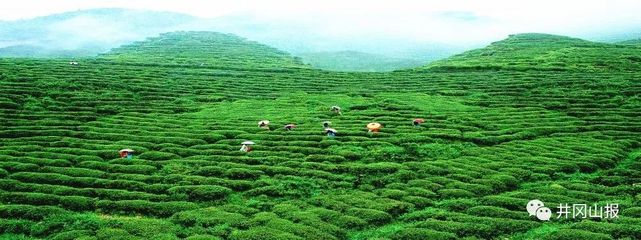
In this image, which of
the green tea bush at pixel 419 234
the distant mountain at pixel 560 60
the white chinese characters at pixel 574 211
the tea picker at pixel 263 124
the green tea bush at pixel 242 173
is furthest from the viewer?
the distant mountain at pixel 560 60

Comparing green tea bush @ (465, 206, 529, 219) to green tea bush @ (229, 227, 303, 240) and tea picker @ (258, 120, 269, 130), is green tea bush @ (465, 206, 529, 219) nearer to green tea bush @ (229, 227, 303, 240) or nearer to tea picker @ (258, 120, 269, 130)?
green tea bush @ (229, 227, 303, 240)

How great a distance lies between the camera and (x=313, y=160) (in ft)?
110

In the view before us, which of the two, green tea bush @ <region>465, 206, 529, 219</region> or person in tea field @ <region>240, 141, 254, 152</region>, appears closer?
green tea bush @ <region>465, 206, 529, 219</region>

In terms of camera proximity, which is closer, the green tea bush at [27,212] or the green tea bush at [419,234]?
the green tea bush at [419,234]

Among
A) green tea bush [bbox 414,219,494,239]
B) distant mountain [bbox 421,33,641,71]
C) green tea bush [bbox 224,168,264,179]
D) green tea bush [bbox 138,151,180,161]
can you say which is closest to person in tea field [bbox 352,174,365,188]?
green tea bush [bbox 224,168,264,179]

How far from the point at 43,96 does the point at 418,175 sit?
1850 inches

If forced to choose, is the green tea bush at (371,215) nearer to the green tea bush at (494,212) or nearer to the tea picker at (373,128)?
the green tea bush at (494,212)

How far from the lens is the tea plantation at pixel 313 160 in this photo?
911 inches

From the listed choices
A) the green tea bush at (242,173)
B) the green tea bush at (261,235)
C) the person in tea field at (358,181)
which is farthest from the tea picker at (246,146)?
the green tea bush at (261,235)

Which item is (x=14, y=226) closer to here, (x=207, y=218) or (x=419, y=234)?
(x=207, y=218)

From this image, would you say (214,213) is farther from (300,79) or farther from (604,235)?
(300,79)

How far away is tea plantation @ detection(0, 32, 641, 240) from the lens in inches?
911

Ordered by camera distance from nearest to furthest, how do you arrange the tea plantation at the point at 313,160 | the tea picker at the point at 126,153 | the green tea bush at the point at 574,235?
the green tea bush at the point at 574,235 < the tea plantation at the point at 313,160 < the tea picker at the point at 126,153

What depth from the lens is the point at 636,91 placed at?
189ft
